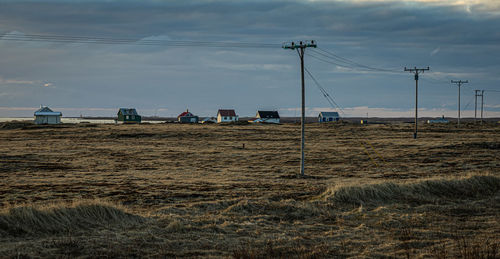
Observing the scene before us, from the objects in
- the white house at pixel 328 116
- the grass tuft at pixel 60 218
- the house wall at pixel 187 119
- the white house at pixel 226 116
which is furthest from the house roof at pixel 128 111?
the grass tuft at pixel 60 218

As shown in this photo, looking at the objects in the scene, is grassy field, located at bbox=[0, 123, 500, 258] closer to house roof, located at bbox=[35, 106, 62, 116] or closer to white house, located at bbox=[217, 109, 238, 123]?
house roof, located at bbox=[35, 106, 62, 116]

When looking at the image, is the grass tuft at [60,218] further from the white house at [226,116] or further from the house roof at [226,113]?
the house roof at [226,113]

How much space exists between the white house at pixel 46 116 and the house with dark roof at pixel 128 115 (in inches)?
921

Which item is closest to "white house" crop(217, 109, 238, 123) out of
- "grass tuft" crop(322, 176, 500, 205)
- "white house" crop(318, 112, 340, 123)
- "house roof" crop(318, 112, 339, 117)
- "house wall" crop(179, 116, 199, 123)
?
"house wall" crop(179, 116, 199, 123)

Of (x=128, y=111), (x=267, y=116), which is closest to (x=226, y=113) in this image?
(x=267, y=116)

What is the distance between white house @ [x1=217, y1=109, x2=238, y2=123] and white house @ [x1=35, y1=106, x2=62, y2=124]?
51.3 metres

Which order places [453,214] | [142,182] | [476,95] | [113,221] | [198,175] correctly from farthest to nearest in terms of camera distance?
[476,95]
[198,175]
[142,182]
[453,214]
[113,221]

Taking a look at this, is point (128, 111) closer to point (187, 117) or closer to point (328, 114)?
point (187, 117)

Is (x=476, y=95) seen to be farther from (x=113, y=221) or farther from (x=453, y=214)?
(x=113, y=221)

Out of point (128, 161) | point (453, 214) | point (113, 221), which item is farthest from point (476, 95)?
point (113, 221)

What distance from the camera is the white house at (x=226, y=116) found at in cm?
15288

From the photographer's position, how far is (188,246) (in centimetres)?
1335

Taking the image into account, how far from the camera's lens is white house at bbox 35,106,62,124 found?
119688mm

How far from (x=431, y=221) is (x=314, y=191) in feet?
24.4
